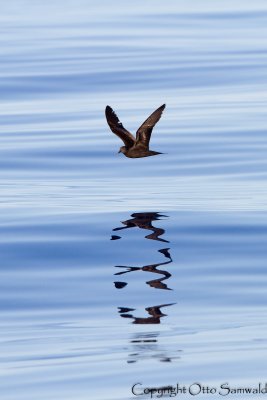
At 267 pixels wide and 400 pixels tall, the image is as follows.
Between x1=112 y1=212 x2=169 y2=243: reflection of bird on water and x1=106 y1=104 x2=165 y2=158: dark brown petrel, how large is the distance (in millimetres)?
699

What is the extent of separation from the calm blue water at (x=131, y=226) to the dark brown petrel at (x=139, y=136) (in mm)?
744

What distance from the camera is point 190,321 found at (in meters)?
11.3

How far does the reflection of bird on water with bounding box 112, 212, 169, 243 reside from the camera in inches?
565

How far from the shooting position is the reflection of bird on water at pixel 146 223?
47.1ft

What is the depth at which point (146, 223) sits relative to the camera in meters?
14.9

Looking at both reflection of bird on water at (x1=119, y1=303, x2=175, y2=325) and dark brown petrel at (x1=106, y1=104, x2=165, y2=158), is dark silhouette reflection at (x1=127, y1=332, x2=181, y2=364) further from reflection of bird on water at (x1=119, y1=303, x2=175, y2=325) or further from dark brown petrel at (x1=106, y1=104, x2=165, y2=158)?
dark brown petrel at (x1=106, y1=104, x2=165, y2=158)

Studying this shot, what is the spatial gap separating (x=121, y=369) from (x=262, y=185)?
689 cm

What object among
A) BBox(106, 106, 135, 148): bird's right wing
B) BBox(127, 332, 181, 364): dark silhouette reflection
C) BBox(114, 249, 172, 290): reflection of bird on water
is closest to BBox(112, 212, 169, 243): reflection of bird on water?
BBox(114, 249, 172, 290): reflection of bird on water

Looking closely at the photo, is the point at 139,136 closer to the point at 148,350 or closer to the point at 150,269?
the point at 150,269

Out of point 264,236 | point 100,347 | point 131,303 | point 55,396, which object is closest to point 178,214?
point 264,236

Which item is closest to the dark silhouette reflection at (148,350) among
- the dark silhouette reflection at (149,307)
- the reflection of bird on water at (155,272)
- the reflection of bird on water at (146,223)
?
the dark silhouette reflection at (149,307)

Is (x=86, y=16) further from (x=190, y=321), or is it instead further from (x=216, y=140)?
(x=190, y=321)

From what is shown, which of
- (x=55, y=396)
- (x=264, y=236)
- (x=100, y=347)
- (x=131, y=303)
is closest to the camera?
(x=55, y=396)

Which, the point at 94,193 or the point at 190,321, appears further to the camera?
the point at 94,193
